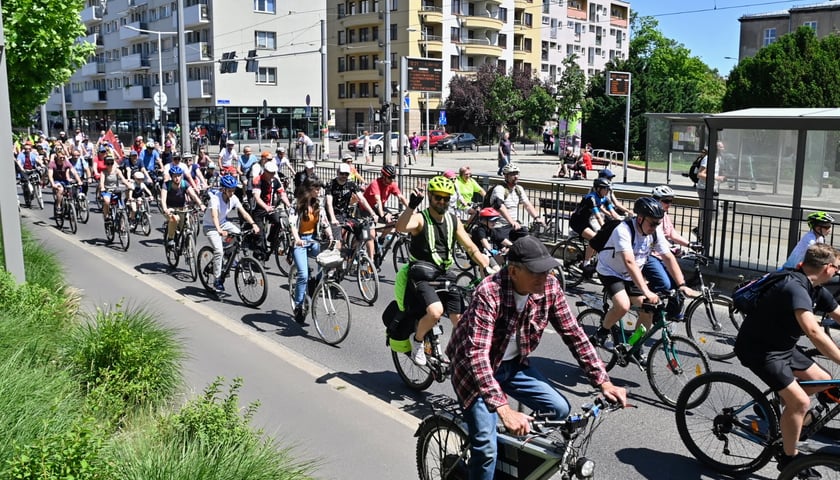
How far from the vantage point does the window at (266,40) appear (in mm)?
68375

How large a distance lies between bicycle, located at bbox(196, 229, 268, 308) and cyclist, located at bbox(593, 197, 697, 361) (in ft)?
15.9

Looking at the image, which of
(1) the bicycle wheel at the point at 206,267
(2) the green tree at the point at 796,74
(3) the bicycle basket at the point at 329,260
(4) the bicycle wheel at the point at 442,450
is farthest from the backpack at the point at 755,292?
(2) the green tree at the point at 796,74

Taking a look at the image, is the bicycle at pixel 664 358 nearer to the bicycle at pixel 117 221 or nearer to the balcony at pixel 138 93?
the bicycle at pixel 117 221

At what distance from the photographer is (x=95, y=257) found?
45.7 ft

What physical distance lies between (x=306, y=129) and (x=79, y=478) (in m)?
68.6

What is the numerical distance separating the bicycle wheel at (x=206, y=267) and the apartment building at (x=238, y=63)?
51576 mm

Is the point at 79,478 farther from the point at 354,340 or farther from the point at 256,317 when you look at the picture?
the point at 256,317

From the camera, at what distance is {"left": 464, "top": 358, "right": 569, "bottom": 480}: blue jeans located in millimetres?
4020

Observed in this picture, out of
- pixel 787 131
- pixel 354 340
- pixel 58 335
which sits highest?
pixel 787 131

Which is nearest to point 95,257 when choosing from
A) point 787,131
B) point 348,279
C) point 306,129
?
point 348,279

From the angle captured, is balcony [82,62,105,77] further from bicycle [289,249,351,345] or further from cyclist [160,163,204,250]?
bicycle [289,249,351,345]

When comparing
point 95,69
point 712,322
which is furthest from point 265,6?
point 712,322

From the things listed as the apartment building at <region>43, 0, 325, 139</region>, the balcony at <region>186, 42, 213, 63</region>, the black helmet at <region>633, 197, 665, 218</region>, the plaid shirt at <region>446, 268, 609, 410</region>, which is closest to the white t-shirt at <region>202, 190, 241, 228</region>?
the black helmet at <region>633, 197, 665, 218</region>

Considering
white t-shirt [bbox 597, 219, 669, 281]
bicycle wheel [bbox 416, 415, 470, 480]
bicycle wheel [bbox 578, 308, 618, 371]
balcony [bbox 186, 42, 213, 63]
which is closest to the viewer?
bicycle wheel [bbox 416, 415, 470, 480]
